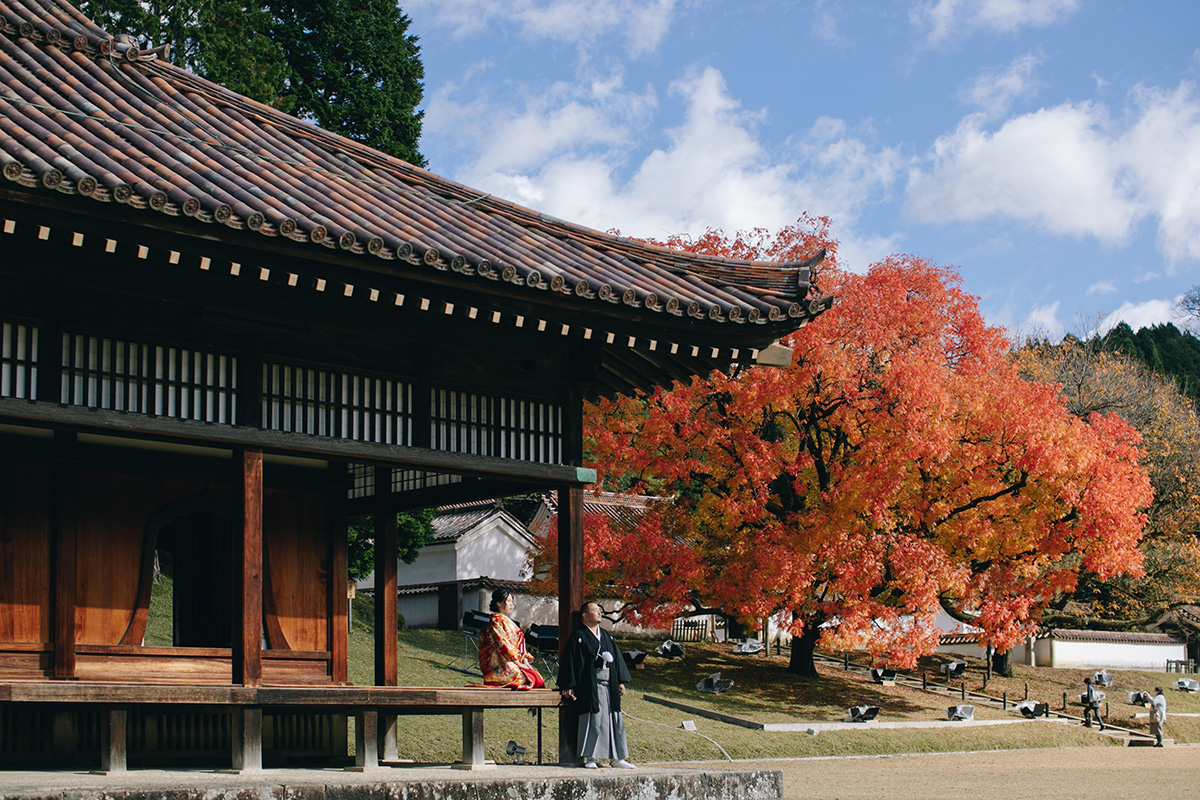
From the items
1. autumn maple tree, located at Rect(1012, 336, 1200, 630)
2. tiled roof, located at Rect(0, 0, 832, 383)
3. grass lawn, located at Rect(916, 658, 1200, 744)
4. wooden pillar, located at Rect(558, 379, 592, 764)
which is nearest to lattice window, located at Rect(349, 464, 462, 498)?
wooden pillar, located at Rect(558, 379, 592, 764)

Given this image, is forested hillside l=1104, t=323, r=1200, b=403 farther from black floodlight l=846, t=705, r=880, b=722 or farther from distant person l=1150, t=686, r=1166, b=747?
black floodlight l=846, t=705, r=880, b=722

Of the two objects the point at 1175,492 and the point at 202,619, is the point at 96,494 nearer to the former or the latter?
the point at 202,619

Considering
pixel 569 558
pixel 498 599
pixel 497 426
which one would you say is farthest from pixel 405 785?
pixel 497 426

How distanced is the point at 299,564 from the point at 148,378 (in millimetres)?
3320

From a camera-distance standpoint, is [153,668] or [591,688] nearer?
[591,688]

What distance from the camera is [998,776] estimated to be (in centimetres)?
1652

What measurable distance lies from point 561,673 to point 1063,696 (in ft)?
77.3

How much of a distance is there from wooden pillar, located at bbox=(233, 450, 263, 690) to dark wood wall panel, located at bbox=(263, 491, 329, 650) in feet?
8.00

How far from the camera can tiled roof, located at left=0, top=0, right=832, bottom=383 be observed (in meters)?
7.51

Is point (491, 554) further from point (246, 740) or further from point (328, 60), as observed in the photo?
point (246, 740)

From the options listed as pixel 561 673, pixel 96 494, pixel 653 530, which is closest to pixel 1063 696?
pixel 653 530

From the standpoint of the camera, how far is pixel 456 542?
3912cm

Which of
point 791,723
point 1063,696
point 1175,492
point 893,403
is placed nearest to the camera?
point 791,723

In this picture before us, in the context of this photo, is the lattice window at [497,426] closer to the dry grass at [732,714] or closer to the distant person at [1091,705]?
the dry grass at [732,714]
